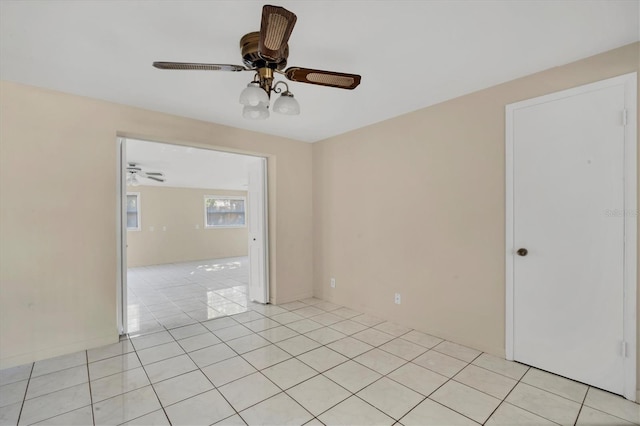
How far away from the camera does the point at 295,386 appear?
2143 mm

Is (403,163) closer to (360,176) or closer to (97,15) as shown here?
(360,176)

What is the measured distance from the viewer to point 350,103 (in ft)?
9.71

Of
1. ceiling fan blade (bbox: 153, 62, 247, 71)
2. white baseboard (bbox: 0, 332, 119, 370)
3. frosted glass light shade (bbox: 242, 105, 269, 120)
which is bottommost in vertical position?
white baseboard (bbox: 0, 332, 119, 370)

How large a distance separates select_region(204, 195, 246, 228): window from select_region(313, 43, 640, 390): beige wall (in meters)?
6.28

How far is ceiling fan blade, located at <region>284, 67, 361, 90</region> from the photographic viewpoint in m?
1.66

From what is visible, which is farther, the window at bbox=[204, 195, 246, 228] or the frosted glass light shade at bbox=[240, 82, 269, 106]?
the window at bbox=[204, 195, 246, 228]

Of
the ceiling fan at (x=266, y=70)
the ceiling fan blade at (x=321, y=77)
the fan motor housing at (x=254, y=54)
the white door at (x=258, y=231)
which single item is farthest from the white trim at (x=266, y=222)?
the ceiling fan blade at (x=321, y=77)

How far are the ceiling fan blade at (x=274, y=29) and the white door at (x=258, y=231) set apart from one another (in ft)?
9.57

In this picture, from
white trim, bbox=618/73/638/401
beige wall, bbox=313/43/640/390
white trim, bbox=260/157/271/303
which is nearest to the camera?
white trim, bbox=618/73/638/401

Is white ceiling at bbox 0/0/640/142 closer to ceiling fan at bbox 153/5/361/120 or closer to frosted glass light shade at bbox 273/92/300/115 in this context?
ceiling fan at bbox 153/5/361/120

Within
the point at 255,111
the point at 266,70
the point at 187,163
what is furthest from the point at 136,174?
the point at 266,70

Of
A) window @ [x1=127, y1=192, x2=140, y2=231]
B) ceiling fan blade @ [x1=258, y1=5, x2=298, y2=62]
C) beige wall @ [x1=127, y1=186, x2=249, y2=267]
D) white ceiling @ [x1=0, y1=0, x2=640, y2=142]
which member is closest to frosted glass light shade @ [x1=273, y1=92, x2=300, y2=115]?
white ceiling @ [x1=0, y1=0, x2=640, y2=142]

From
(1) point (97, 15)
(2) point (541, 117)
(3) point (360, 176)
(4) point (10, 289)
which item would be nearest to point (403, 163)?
(3) point (360, 176)

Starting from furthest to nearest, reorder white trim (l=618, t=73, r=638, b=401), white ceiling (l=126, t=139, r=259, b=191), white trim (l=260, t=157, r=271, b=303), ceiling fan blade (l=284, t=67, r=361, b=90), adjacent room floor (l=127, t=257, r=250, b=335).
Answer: white ceiling (l=126, t=139, r=259, b=191) → white trim (l=260, t=157, r=271, b=303) → adjacent room floor (l=127, t=257, r=250, b=335) → white trim (l=618, t=73, r=638, b=401) → ceiling fan blade (l=284, t=67, r=361, b=90)
